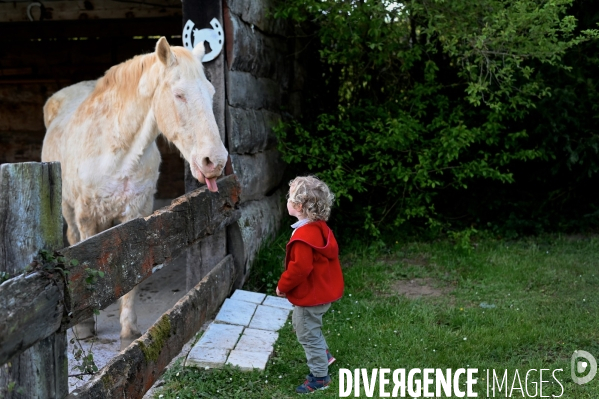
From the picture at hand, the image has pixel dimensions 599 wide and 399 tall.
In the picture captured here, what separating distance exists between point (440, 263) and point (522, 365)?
8.74 feet

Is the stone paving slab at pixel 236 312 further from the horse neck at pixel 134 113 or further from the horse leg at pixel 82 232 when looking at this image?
the horse neck at pixel 134 113

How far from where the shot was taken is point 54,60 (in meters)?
9.50

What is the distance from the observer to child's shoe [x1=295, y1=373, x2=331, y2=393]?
3.67 m

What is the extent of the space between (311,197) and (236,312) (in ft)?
5.16

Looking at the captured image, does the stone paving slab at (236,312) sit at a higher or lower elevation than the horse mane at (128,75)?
lower

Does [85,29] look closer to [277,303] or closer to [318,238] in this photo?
[277,303]

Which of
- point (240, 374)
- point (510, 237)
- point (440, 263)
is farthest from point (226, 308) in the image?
point (510, 237)

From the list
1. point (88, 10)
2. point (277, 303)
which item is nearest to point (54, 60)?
point (88, 10)

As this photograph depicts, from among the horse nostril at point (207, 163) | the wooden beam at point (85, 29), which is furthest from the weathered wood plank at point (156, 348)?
the wooden beam at point (85, 29)

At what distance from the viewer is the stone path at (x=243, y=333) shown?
399 centimetres

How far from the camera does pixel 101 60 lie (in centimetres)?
948

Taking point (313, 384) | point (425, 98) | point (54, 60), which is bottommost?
point (313, 384)

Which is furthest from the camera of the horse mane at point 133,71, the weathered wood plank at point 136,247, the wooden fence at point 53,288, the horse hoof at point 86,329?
the horse hoof at point 86,329

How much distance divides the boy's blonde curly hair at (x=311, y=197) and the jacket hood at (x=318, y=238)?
0.18ft
